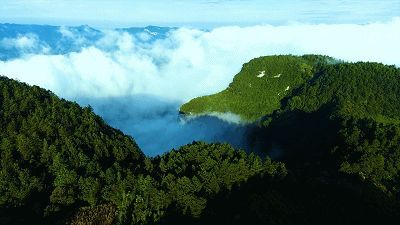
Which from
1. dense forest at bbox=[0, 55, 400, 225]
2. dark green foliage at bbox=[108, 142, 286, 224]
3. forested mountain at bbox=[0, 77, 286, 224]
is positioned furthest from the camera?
forested mountain at bbox=[0, 77, 286, 224]

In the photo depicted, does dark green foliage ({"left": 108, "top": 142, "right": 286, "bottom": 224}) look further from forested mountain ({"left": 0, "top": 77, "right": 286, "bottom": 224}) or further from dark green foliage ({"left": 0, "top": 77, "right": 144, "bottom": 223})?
dark green foliage ({"left": 0, "top": 77, "right": 144, "bottom": 223})

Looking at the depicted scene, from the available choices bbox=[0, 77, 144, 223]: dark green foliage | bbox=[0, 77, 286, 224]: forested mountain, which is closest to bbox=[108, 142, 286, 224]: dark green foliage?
bbox=[0, 77, 286, 224]: forested mountain

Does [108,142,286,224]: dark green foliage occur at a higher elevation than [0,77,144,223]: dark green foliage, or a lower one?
higher

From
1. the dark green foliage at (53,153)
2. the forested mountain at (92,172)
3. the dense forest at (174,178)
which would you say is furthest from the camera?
the dark green foliage at (53,153)

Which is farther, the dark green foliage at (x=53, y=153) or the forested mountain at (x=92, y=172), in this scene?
the dark green foliage at (x=53, y=153)

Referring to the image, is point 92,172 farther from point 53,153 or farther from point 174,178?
point 174,178

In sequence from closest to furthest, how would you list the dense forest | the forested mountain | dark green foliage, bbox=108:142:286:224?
dark green foliage, bbox=108:142:286:224 < the dense forest < the forested mountain

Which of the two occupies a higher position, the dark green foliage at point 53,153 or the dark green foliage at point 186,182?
the dark green foliage at point 186,182

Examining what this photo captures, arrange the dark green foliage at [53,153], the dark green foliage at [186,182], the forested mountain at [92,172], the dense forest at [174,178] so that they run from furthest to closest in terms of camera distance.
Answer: the dark green foliage at [53,153], the forested mountain at [92,172], the dense forest at [174,178], the dark green foliage at [186,182]

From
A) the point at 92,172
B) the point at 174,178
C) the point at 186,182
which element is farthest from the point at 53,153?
the point at 186,182

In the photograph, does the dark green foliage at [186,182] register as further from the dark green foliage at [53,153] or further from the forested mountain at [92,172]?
the dark green foliage at [53,153]

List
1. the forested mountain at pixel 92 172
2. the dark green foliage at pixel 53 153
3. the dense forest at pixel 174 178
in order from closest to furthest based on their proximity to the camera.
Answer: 1. the dense forest at pixel 174 178
2. the forested mountain at pixel 92 172
3. the dark green foliage at pixel 53 153

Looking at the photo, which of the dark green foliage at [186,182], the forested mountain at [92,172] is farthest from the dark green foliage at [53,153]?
the dark green foliage at [186,182]
